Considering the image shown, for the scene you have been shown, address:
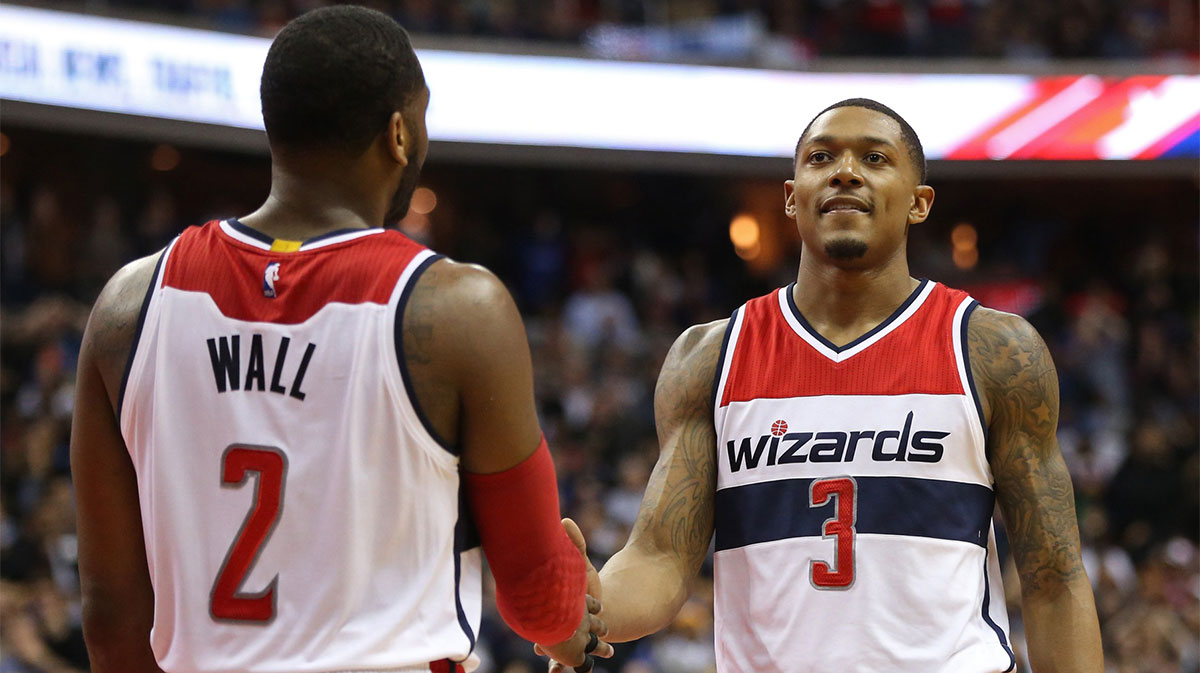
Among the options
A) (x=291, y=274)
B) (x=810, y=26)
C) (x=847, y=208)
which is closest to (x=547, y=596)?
(x=291, y=274)

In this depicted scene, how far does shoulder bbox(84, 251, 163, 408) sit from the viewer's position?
8.62ft

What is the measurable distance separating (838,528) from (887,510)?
→ 0.13m

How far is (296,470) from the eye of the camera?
2494 millimetres

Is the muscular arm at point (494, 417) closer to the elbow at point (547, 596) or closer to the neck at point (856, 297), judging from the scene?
the elbow at point (547, 596)

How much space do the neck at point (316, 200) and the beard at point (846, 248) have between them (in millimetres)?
1616

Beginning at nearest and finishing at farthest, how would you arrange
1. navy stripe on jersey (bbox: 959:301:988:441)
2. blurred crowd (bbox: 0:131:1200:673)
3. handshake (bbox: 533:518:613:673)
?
handshake (bbox: 533:518:613:673)
navy stripe on jersey (bbox: 959:301:988:441)
blurred crowd (bbox: 0:131:1200:673)

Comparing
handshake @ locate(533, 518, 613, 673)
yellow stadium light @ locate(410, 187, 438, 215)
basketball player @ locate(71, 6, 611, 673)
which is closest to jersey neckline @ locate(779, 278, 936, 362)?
handshake @ locate(533, 518, 613, 673)

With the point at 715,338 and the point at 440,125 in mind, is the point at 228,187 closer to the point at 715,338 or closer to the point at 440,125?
the point at 440,125

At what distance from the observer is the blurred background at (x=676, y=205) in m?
11.1

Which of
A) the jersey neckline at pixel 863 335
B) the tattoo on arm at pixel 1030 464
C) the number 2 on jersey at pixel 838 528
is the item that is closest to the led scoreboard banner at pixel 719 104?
the jersey neckline at pixel 863 335

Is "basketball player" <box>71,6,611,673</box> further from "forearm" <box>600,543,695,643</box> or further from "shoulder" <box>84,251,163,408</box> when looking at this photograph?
"forearm" <box>600,543,695,643</box>

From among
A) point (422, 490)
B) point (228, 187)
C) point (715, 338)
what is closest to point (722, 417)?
point (715, 338)

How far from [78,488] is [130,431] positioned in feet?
0.69

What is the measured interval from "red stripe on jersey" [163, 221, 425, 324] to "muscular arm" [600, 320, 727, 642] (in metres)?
1.46
